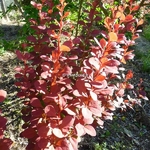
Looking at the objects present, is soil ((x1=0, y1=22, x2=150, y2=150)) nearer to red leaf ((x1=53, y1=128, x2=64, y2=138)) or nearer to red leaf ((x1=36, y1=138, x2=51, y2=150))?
red leaf ((x1=36, y1=138, x2=51, y2=150))

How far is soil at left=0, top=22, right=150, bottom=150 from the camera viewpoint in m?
2.49

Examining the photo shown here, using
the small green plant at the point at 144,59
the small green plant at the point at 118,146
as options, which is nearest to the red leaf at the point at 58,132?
the small green plant at the point at 118,146

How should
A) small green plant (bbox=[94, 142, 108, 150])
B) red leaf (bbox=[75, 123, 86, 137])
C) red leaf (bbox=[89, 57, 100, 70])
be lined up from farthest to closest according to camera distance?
small green plant (bbox=[94, 142, 108, 150]) → red leaf (bbox=[75, 123, 86, 137]) → red leaf (bbox=[89, 57, 100, 70])

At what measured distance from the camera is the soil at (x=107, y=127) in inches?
97.9

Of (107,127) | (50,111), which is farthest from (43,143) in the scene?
(107,127)

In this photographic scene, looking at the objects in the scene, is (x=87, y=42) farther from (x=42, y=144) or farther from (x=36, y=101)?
(x=42, y=144)

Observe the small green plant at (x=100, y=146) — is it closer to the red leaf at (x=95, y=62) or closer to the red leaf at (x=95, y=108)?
the red leaf at (x=95, y=108)

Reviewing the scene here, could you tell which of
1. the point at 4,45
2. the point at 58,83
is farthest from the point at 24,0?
the point at 58,83

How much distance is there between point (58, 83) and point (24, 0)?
3813 millimetres

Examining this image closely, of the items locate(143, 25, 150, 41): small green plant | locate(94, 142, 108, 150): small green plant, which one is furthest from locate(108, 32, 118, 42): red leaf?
locate(143, 25, 150, 41): small green plant

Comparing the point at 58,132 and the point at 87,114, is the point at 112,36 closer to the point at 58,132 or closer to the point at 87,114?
the point at 87,114

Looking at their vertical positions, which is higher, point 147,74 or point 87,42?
point 87,42

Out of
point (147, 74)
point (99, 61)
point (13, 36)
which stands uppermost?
point (99, 61)

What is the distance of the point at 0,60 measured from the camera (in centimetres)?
348
